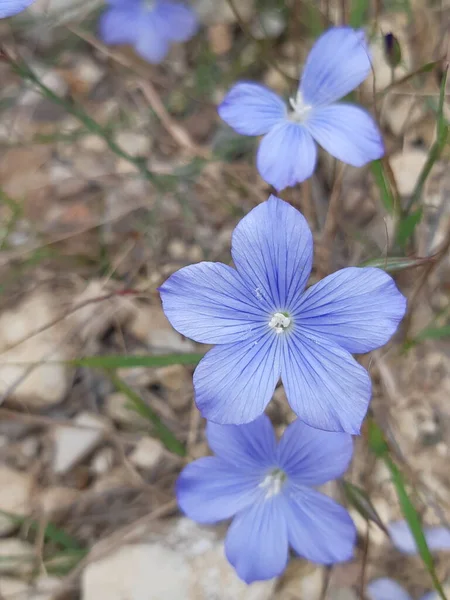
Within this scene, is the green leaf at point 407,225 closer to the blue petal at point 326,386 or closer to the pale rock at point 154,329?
the blue petal at point 326,386

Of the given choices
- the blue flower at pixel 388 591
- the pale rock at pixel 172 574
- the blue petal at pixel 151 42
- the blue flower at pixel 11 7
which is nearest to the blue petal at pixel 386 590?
the blue flower at pixel 388 591

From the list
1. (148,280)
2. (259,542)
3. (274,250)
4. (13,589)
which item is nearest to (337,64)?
(274,250)

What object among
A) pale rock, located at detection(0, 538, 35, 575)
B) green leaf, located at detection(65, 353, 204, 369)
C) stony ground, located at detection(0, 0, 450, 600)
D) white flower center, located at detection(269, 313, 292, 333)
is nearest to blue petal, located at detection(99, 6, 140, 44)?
stony ground, located at detection(0, 0, 450, 600)

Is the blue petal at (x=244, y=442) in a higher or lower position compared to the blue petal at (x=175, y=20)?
lower

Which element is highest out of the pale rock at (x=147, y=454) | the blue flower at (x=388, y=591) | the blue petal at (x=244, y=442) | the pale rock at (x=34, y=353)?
the blue petal at (x=244, y=442)

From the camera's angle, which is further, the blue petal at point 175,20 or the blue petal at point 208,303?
the blue petal at point 175,20

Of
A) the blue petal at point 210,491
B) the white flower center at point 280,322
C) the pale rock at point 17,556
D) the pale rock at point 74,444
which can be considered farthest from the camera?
the pale rock at point 74,444
